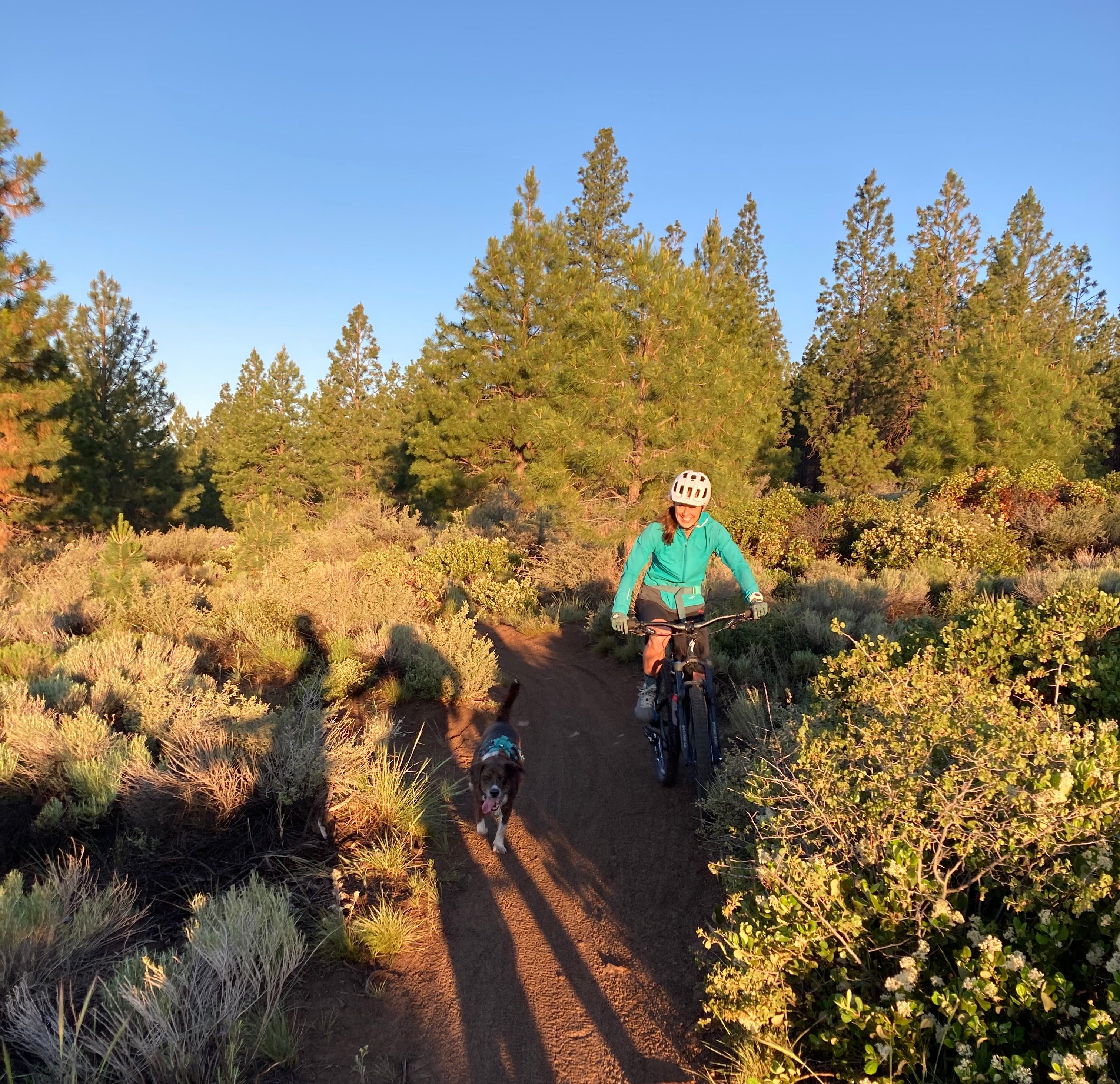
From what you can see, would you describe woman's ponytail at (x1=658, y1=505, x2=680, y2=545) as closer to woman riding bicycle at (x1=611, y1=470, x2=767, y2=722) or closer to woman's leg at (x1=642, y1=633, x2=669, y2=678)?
woman riding bicycle at (x1=611, y1=470, x2=767, y2=722)

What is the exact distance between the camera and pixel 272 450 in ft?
107

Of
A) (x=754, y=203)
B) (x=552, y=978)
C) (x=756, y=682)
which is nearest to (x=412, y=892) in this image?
(x=552, y=978)

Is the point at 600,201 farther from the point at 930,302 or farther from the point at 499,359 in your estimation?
the point at 930,302

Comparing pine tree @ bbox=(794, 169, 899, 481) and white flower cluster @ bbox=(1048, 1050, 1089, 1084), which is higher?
pine tree @ bbox=(794, 169, 899, 481)

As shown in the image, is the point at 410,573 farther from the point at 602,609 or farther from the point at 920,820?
the point at 920,820

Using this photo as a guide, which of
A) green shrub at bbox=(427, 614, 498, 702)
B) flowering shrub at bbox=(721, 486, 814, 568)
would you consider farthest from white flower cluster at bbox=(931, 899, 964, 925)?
flowering shrub at bbox=(721, 486, 814, 568)

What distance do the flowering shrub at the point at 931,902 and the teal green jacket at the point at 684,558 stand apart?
167 cm

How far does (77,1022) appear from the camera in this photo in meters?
2.34

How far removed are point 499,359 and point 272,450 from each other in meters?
16.6

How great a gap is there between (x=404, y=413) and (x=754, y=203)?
787 inches

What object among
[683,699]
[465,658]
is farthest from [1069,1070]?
[465,658]

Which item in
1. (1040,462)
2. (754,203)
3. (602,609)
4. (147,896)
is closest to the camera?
(147,896)

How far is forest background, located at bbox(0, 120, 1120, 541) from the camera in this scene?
38.8 feet

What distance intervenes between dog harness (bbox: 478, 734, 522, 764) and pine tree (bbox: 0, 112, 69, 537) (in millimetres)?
14347
